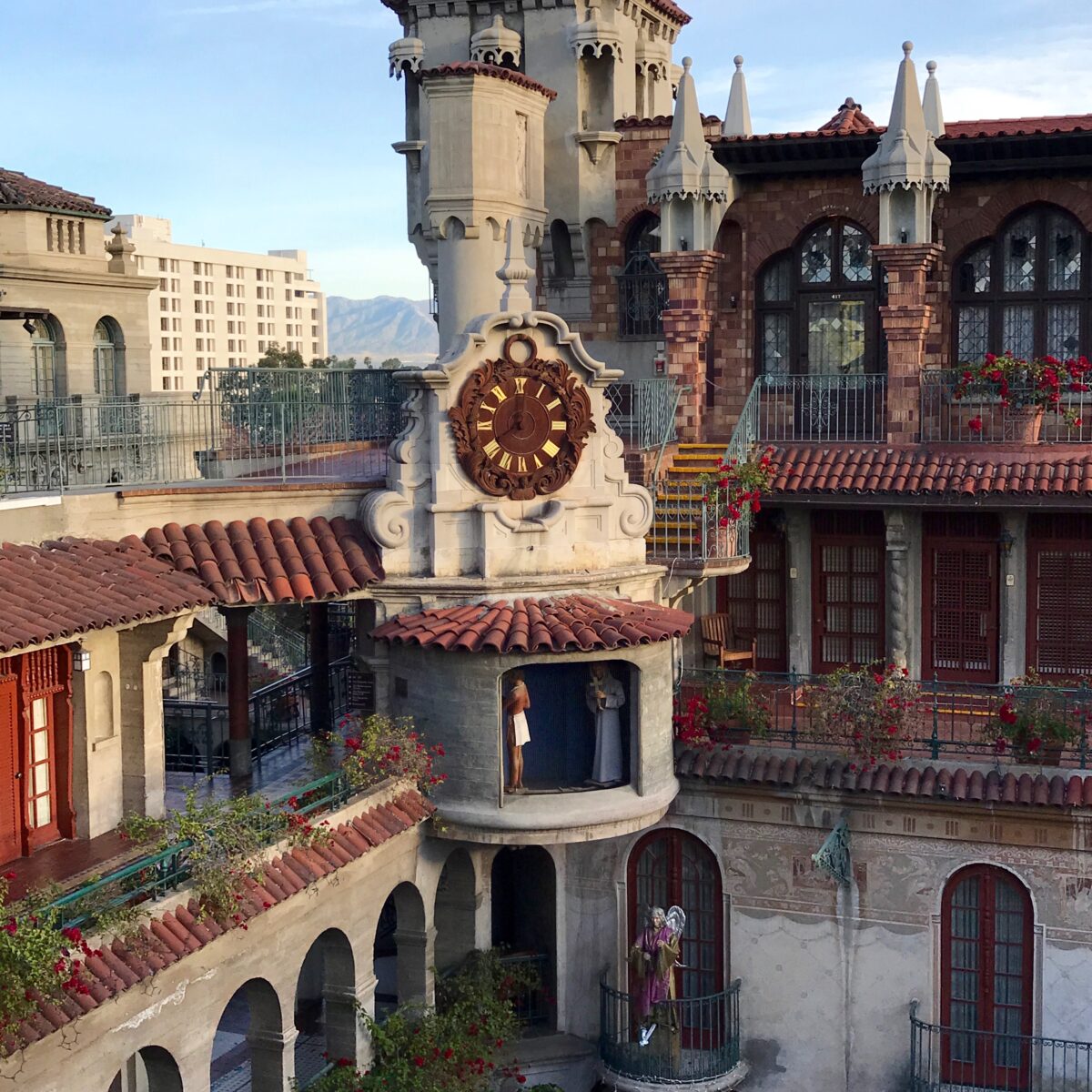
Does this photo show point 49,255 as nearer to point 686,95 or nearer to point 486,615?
point 686,95

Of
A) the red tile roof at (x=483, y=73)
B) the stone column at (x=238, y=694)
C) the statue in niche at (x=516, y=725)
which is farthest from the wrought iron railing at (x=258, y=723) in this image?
the red tile roof at (x=483, y=73)

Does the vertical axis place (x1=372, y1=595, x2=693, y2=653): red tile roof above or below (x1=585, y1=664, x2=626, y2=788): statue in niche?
above

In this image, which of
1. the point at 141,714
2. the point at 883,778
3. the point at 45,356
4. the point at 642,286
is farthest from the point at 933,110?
the point at 45,356

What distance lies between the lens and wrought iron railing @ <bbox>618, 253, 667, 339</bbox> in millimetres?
34156

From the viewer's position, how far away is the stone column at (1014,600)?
29.9 metres

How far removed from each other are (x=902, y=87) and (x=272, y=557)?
559 inches

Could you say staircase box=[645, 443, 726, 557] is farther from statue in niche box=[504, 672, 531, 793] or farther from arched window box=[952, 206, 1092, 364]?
arched window box=[952, 206, 1092, 364]

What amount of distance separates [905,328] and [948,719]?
23.0ft

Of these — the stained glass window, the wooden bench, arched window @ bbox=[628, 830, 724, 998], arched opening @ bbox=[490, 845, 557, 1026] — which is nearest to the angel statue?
arched window @ bbox=[628, 830, 724, 998]

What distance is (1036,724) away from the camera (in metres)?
25.8

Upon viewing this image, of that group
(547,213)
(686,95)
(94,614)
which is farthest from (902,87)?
(94,614)

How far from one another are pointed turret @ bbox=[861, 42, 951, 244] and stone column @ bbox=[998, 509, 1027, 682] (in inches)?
211

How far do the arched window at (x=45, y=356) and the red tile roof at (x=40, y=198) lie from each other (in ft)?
11.4

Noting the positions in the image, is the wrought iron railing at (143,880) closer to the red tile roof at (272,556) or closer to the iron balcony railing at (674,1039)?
the red tile roof at (272,556)
